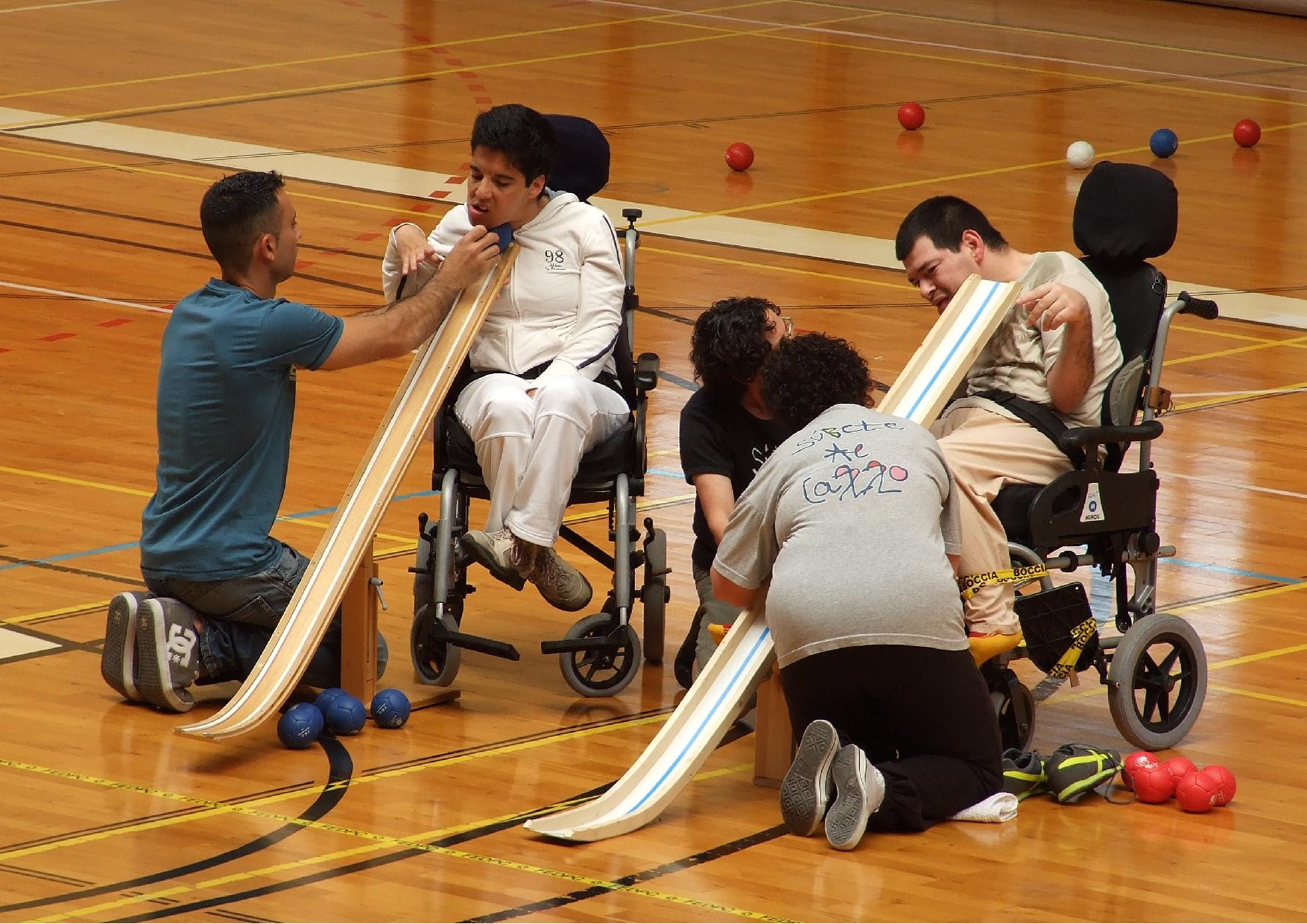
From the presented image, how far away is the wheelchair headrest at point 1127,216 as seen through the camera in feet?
17.3

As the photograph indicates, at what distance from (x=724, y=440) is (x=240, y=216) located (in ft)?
3.85

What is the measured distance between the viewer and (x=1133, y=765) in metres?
4.62

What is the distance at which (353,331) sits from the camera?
16.5 ft

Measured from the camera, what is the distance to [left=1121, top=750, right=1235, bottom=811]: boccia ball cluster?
4.53 metres

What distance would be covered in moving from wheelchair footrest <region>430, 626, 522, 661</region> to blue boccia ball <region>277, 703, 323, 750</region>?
1.22ft

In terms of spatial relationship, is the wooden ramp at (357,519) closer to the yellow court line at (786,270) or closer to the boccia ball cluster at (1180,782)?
the boccia ball cluster at (1180,782)

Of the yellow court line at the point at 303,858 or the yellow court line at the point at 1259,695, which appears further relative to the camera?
the yellow court line at the point at 1259,695

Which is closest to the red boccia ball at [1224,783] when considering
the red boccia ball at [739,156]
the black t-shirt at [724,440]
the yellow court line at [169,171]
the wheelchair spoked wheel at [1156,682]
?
the wheelchair spoked wheel at [1156,682]

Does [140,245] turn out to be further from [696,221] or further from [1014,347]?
[1014,347]

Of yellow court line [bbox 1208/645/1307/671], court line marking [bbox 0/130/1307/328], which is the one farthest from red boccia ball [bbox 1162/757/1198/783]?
court line marking [bbox 0/130/1307/328]

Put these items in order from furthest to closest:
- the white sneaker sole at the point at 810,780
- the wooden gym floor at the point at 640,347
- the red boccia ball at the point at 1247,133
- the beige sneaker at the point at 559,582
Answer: the red boccia ball at the point at 1247,133, the beige sneaker at the point at 559,582, the white sneaker sole at the point at 810,780, the wooden gym floor at the point at 640,347

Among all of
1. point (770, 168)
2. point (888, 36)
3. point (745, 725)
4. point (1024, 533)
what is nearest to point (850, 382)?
point (1024, 533)

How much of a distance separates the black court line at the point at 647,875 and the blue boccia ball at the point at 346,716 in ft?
3.20

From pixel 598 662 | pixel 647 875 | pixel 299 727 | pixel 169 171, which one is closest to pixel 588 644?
pixel 598 662
